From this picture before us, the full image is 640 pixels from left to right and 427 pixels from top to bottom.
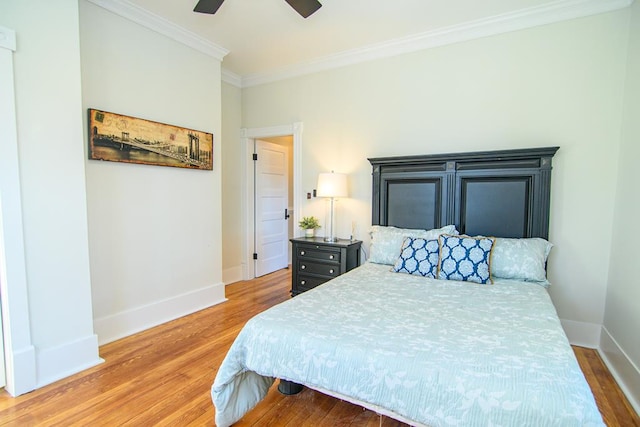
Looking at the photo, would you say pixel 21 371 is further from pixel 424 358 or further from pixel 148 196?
pixel 424 358

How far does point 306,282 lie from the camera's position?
3.69 metres

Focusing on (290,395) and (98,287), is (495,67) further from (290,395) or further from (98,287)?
(98,287)

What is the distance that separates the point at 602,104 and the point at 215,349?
12.3ft

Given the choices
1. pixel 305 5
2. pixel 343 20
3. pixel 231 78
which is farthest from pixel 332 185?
pixel 231 78

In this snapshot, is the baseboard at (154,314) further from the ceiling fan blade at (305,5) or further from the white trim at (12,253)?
the ceiling fan blade at (305,5)

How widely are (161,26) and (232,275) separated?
307 cm

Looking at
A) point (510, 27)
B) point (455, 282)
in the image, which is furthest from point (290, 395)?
point (510, 27)

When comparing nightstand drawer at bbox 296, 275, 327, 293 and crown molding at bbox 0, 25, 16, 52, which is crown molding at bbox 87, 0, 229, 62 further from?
nightstand drawer at bbox 296, 275, 327, 293

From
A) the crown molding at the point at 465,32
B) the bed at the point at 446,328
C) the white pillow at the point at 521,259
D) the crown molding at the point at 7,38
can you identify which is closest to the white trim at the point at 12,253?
the crown molding at the point at 7,38

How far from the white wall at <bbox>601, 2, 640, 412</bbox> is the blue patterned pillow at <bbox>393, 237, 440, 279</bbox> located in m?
1.28

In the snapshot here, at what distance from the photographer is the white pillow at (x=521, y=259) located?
251 centimetres

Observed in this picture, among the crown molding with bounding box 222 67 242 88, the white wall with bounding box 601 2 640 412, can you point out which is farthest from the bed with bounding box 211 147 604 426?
the crown molding with bounding box 222 67 242 88

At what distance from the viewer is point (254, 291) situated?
4.28 m

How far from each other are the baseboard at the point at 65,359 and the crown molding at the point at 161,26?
268 cm
